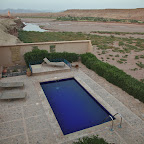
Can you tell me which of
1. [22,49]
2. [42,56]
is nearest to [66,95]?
[42,56]

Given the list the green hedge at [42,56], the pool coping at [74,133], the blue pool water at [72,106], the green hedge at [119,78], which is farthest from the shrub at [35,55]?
the green hedge at [119,78]

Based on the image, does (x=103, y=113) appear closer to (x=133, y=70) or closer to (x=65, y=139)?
(x=65, y=139)

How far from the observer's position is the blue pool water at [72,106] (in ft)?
28.9

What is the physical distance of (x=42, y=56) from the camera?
641 inches

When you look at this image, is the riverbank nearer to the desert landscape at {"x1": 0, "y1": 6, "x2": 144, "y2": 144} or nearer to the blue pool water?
the desert landscape at {"x1": 0, "y1": 6, "x2": 144, "y2": 144}

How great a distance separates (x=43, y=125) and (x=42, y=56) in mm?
9665

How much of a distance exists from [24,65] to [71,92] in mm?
7194

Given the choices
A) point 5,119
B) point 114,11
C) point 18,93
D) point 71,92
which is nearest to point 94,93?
point 71,92

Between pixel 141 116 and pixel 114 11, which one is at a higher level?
pixel 114 11

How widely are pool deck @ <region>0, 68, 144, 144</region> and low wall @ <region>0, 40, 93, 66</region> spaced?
519 cm

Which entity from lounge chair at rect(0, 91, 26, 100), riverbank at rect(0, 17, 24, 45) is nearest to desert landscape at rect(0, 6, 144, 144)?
lounge chair at rect(0, 91, 26, 100)

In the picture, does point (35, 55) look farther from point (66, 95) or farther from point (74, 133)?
point (74, 133)

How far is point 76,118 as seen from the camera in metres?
9.26

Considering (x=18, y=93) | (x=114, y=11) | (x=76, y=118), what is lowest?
(x=76, y=118)
